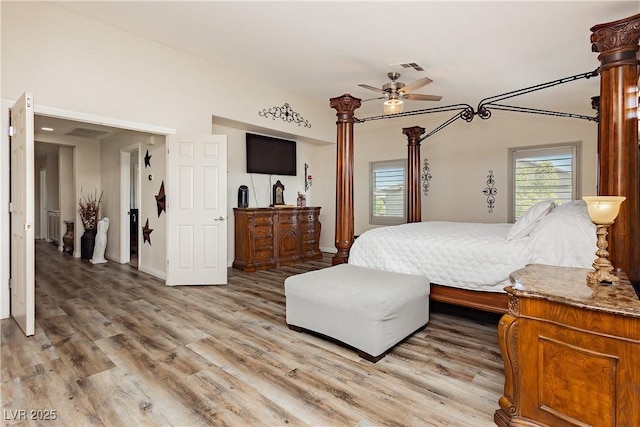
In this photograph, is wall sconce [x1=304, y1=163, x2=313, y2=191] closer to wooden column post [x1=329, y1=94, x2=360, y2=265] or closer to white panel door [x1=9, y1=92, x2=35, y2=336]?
wooden column post [x1=329, y1=94, x2=360, y2=265]

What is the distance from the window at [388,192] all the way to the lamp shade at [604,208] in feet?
15.9

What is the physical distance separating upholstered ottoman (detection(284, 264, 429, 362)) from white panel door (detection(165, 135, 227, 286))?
6.71ft

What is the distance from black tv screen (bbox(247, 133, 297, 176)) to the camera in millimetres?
6059

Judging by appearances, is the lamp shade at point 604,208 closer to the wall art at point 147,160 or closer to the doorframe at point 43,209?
the wall art at point 147,160

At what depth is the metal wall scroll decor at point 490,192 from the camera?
566 cm

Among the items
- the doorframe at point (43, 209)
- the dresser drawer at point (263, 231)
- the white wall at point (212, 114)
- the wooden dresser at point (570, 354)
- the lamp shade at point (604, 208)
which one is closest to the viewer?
the wooden dresser at point (570, 354)

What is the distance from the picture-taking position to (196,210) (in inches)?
179

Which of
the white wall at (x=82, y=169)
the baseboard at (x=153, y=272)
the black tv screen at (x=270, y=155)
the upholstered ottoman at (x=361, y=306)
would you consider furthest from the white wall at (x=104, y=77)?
the upholstered ottoman at (x=361, y=306)

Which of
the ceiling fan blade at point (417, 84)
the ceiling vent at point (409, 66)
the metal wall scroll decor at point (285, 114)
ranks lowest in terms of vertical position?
the ceiling fan blade at point (417, 84)

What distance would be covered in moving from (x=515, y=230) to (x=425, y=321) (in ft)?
3.58

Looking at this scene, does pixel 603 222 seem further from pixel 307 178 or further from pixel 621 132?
pixel 307 178

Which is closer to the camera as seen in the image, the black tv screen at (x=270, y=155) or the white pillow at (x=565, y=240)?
the white pillow at (x=565, y=240)

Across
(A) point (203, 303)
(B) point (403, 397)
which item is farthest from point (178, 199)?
(B) point (403, 397)

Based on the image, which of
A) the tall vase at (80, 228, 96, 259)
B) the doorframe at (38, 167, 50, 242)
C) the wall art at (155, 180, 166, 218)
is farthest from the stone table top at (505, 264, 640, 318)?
the doorframe at (38, 167, 50, 242)
